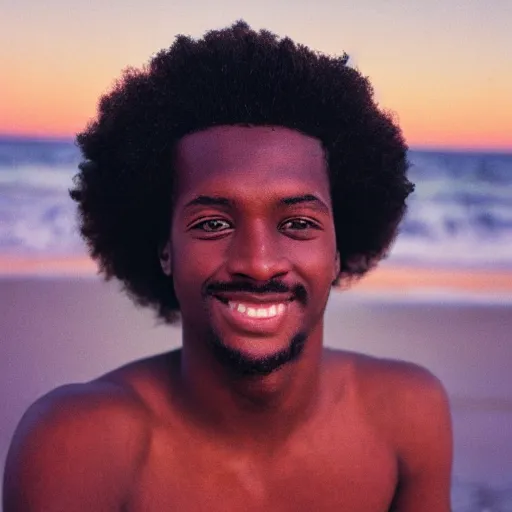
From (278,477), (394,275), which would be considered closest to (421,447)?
(278,477)

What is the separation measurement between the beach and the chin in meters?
1.58

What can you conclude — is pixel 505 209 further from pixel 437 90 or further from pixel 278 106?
pixel 278 106

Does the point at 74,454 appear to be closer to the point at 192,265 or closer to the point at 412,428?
the point at 192,265

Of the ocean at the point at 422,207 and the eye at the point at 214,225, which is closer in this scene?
the eye at the point at 214,225

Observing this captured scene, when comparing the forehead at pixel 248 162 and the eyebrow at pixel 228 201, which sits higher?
the forehead at pixel 248 162

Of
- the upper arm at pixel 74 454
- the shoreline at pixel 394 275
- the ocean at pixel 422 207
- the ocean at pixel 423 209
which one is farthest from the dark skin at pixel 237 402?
the ocean at pixel 422 207

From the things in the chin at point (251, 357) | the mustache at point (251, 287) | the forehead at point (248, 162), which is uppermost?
the forehead at point (248, 162)

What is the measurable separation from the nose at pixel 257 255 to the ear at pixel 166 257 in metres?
0.32

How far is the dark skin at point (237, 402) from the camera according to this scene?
89.5 inches

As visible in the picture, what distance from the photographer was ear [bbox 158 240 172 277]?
2525mm

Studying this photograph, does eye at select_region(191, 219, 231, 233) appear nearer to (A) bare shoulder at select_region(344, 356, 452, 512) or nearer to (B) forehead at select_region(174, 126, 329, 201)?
(B) forehead at select_region(174, 126, 329, 201)

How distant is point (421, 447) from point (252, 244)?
2.87 feet

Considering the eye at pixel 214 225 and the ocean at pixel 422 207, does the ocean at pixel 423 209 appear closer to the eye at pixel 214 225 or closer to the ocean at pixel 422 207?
the ocean at pixel 422 207

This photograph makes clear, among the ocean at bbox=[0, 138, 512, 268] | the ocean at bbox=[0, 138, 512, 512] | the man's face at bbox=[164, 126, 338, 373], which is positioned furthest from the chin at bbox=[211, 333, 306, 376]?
the ocean at bbox=[0, 138, 512, 268]
